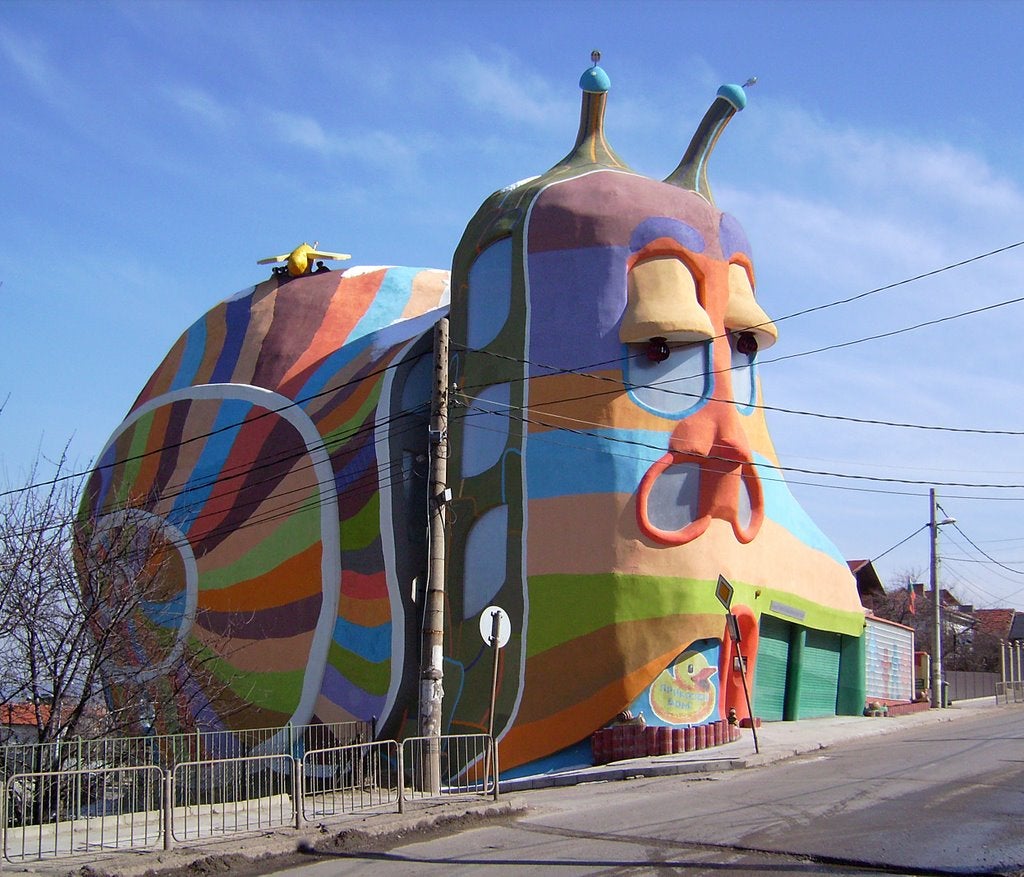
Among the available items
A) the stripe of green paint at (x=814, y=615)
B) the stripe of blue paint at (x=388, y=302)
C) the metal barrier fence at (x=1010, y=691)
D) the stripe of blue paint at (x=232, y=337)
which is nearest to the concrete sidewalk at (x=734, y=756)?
the stripe of green paint at (x=814, y=615)

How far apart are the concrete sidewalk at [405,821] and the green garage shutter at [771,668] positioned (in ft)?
9.59

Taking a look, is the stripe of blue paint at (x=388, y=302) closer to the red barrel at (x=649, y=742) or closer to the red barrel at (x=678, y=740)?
the red barrel at (x=649, y=742)

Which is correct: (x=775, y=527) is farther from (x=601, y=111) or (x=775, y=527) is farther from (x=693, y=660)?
(x=601, y=111)

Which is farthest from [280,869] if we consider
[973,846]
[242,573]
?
[242,573]

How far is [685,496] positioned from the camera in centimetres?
2153

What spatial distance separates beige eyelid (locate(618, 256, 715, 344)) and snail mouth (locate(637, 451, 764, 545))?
221cm

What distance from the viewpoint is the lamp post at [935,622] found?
112 feet

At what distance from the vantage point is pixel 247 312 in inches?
1182

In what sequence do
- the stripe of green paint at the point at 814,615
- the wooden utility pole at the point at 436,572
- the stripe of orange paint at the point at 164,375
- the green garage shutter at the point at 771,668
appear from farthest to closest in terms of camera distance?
the stripe of orange paint at the point at 164,375 < the green garage shutter at the point at 771,668 < the stripe of green paint at the point at 814,615 < the wooden utility pole at the point at 436,572

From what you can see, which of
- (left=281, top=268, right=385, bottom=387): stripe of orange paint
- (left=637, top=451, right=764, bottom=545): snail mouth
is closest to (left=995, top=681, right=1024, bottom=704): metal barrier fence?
(left=637, top=451, right=764, bottom=545): snail mouth

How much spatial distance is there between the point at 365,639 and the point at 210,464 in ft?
22.4

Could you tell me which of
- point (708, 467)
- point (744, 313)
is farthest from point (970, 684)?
point (708, 467)

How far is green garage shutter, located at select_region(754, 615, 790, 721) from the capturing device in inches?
971

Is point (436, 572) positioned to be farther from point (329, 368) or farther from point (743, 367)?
point (329, 368)
